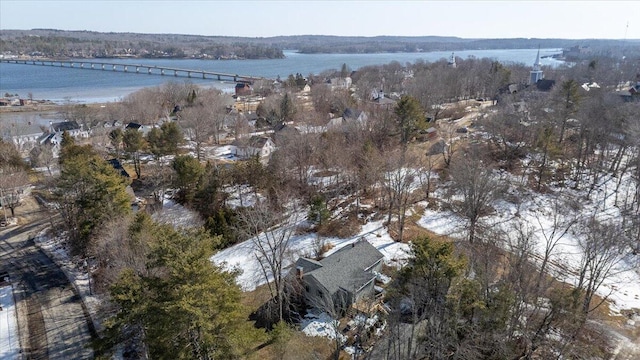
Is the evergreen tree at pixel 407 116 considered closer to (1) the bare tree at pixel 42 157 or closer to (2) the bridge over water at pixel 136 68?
(1) the bare tree at pixel 42 157

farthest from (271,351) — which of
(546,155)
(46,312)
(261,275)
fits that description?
(546,155)

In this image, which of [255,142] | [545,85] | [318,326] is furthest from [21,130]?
[545,85]

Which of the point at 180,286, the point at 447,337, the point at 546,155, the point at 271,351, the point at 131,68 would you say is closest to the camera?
the point at 180,286

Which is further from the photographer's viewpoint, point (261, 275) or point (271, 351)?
point (261, 275)

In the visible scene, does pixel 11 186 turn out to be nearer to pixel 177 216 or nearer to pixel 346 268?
pixel 177 216

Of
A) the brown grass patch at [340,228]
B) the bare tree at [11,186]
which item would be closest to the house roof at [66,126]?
the bare tree at [11,186]

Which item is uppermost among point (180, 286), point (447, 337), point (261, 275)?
point (180, 286)

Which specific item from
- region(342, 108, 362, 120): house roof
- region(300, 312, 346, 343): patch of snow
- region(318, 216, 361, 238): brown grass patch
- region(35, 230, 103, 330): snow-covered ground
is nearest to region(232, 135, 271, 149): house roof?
region(342, 108, 362, 120): house roof

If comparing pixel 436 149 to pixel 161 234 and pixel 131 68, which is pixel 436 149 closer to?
pixel 161 234
